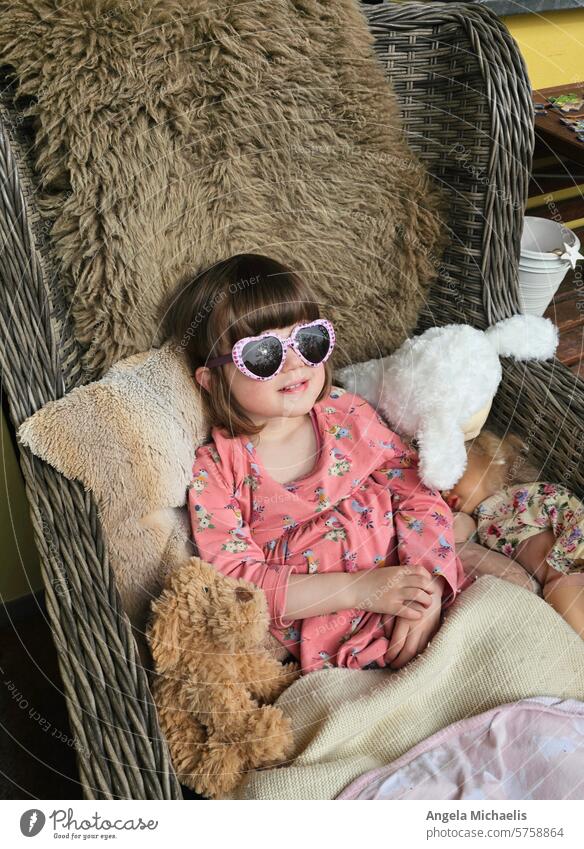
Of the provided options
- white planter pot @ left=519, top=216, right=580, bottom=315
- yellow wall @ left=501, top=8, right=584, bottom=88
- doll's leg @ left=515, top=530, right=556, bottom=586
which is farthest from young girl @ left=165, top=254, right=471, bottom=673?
yellow wall @ left=501, top=8, right=584, bottom=88

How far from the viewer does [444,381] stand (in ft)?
3.29

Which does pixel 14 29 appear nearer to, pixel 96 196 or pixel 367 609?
pixel 96 196

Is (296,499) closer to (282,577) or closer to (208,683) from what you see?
(282,577)

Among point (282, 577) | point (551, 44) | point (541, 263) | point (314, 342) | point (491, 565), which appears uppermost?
point (551, 44)

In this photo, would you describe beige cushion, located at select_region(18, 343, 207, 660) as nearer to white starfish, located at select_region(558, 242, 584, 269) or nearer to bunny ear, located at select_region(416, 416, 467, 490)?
bunny ear, located at select_region(416, 416, 467, 490)

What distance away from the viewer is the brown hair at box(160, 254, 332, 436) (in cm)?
88

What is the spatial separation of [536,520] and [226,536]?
46cm

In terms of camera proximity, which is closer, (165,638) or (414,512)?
(165,638)

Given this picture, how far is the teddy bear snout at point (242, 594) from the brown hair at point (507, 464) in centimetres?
48

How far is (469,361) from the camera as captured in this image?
3.35 feet

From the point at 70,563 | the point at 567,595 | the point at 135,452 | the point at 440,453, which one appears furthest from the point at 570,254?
the point at 70,563

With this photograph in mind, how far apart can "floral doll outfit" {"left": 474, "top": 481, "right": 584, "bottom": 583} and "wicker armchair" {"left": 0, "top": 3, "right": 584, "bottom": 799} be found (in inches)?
1.9

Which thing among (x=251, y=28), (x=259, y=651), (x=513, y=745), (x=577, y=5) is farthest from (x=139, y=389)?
(x=577, y=5)
